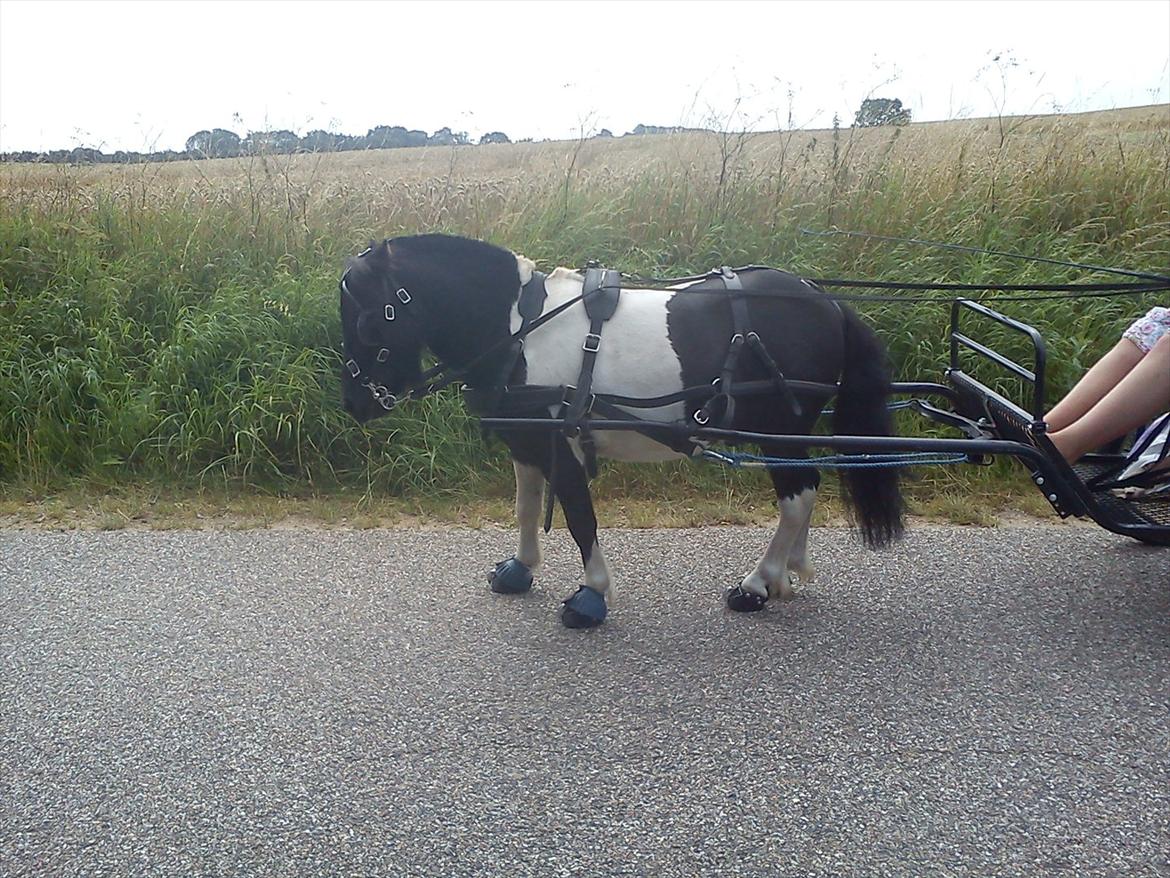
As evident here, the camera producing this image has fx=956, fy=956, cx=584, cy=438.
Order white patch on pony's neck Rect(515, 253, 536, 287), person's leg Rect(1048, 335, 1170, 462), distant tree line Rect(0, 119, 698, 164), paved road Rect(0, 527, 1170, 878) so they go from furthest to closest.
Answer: distant tree line Rect(0, 119, 698, 164) < white patch on pony's neck Rect(515, 253, 536, 287) < person's leg Rect(1048, 335, 1170, 462) < paved road Rect(0, 527, 1170, 878)

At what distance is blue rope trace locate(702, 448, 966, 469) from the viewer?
3383 mm

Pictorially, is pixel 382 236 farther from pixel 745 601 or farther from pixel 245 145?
pixel 745 601

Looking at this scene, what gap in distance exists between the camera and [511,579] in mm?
3773

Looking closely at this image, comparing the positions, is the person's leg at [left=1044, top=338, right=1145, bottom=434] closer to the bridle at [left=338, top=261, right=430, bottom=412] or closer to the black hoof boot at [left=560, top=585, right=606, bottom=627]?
the black hoof boot at [left=560, top=585, right=606, bottom=627]

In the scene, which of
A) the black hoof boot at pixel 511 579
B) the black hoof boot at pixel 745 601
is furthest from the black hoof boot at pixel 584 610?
the black hoof boot at pixel 745 601

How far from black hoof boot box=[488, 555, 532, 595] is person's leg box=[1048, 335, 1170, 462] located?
200 centimetres

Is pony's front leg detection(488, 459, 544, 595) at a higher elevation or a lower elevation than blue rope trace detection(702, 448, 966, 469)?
lower

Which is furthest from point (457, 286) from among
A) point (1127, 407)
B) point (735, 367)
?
point (1127, 407)

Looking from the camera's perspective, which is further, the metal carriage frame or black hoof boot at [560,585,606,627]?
black hoof boot at [560,585,606,627]

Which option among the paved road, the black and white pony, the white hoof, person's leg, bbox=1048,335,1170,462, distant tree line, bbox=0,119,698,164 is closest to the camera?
the paved road

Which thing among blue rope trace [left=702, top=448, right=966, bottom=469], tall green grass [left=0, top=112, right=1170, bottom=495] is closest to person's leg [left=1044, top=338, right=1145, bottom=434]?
blue rope trace [left=702, top=448, right=966, bottom=469]

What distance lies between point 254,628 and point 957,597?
2.64 metres

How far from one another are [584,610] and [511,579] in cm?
45

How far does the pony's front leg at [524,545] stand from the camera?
12.4ft
